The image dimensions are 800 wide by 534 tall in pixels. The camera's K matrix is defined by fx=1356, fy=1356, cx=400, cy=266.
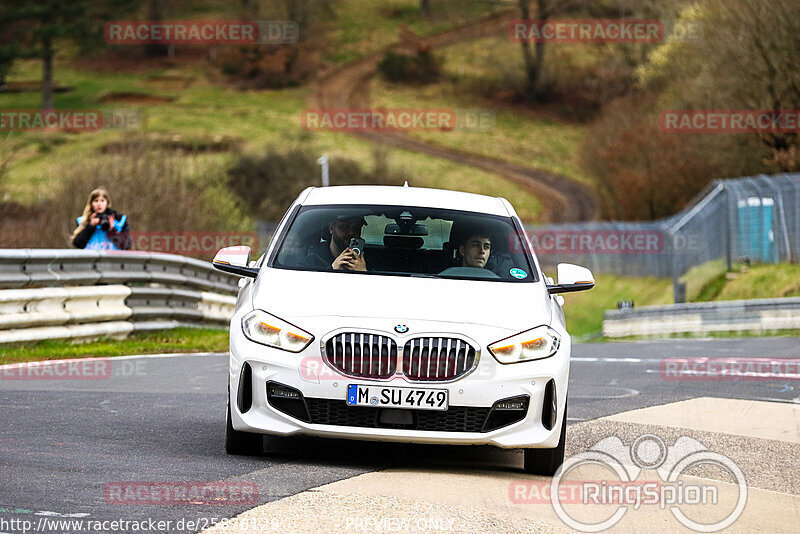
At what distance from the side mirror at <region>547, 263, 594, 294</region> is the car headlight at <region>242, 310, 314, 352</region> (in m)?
1.85

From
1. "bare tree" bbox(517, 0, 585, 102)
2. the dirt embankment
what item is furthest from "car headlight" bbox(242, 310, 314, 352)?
"bare tree" bbox(517, 0, 585, 102)

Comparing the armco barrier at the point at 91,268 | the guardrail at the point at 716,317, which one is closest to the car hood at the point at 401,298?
the armco barrier at the point at 91,268

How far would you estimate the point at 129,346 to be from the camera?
15852mm

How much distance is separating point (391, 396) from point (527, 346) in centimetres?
85

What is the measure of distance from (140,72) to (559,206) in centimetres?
4377

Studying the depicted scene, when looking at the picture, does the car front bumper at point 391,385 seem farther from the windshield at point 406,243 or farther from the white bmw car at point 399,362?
the windshield at point 406,243

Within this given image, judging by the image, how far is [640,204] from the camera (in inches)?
2210

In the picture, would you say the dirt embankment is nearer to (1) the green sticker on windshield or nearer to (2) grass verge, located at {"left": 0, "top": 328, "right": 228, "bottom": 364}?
(2) grass verge, located at {"left": 0, "top": 328, "right": 228, "bottom": 364}

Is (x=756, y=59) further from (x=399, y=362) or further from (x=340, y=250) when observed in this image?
(x=399, y=362)

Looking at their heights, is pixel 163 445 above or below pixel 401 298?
below

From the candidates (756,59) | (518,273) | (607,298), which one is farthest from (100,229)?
(607,298)

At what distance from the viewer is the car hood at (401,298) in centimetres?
757

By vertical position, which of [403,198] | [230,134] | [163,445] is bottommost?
[163,445]

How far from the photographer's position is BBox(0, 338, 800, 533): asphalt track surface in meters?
6.17
